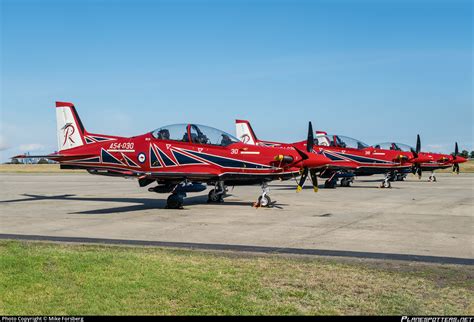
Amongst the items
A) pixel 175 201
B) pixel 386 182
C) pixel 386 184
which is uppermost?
pixel 175 201

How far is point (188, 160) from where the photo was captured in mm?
18672

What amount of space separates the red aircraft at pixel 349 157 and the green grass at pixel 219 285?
74.2 ft

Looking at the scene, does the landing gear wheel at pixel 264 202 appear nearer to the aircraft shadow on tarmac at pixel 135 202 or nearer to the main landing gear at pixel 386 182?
the aircraft shadow on tarmac at pixel 135 202

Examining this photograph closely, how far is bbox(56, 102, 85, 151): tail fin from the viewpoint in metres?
21.6

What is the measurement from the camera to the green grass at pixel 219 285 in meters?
5.89

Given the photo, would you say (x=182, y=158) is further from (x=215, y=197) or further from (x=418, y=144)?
(x=418, y=144)

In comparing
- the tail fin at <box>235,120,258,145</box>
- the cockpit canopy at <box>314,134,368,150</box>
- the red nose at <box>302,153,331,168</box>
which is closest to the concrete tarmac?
the red nose at <box>302,153,331,168</box>

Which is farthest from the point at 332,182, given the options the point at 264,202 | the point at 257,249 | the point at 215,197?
the point at 257,249

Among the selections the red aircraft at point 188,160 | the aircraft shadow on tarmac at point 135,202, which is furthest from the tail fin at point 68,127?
the aircraft shadow on tarmac at point 135,202

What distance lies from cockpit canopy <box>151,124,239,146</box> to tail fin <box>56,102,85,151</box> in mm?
4782

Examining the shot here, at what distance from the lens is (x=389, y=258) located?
9.05 meters

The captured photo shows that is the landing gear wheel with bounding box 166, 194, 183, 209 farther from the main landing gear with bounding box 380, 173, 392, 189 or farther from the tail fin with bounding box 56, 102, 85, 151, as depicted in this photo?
the main landing gear with bounding box 380, 173, 392, 189

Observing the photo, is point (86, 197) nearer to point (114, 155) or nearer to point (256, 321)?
point (114, 155)

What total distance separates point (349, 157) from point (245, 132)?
708 cm
